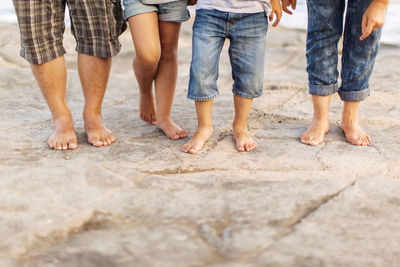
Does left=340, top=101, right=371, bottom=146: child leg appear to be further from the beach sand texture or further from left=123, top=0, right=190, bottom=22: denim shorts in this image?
left=123, top=0, right=190, bottom=22: denim shorts

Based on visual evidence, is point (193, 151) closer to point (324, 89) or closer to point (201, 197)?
point (201, 197)

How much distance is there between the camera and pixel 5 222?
5.87ft

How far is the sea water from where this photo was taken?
6.85 metres

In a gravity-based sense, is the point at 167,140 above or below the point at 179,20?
below

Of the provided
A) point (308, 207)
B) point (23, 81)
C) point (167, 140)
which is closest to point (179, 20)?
point (167, 140)

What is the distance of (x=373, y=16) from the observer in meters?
2.31

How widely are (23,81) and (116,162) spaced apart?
1.93m

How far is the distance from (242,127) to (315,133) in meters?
0.44

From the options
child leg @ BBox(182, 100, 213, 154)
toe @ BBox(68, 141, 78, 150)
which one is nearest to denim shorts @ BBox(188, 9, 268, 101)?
child leg @ BBox(182, 100, 213, 154)

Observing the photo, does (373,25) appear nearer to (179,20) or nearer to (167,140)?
(179,20)

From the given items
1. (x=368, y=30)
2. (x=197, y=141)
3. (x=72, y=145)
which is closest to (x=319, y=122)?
(x=368, y=30)

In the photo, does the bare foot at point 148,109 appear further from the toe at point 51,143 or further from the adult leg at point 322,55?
the adult leg at point 322,55

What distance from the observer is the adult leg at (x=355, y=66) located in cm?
256

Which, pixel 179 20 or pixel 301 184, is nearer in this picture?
pixel 301 184
